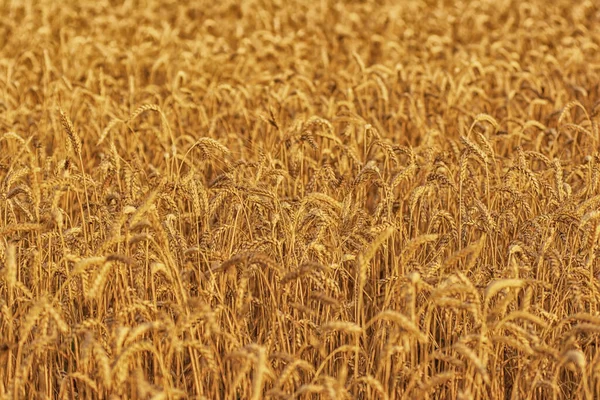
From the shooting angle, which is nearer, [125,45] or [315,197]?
[315,197]

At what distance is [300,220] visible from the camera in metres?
3.72

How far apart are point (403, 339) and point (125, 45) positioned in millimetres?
6850

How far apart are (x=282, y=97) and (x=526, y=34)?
156 inches

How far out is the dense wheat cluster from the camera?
305 cm

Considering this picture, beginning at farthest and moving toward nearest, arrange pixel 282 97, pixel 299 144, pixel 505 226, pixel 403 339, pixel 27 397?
1. pixel 282 97
2. pixel 299 144
3. pixel 505 226
4. pixel 27 397
5. pixel 403 339

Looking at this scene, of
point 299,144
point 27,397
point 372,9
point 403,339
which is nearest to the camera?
point 403,339

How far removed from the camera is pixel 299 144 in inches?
205

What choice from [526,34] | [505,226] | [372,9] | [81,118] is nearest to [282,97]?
[81,118]

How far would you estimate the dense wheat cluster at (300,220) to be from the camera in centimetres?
305

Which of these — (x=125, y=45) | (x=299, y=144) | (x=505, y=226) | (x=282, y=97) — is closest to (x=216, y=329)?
(x=505, y=226)

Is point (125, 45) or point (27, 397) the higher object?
point (125, 45)

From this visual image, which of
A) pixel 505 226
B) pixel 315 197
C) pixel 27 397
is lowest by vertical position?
pixel 27 397

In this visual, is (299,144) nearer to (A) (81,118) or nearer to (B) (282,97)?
(B) (282,97)

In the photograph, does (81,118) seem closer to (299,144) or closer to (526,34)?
(299,144)
